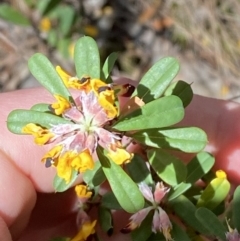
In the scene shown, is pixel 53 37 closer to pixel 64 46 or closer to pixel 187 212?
pixel 64 46

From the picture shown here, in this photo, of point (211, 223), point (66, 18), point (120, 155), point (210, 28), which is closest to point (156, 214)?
point (211, 223)

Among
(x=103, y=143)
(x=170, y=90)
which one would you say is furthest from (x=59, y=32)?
(x=103, y=143)

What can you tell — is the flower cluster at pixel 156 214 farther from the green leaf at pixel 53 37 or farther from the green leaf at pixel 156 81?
the green leaf at pixel 53 37

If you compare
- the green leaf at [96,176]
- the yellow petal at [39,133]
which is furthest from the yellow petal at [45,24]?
the yellow petal at [39,133]

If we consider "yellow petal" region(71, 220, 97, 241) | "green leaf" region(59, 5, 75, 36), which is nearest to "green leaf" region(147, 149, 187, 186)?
"yellow petal" region(71, 220, 97, 241)

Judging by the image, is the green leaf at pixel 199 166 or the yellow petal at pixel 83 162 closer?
the yellow petal at pixel 83 162

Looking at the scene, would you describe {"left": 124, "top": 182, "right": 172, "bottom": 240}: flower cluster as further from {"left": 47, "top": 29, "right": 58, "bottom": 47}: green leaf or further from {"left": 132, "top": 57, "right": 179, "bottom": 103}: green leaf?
{"left": 47, "top": 29, "right": 58, "bottom": 47}: green leaf
